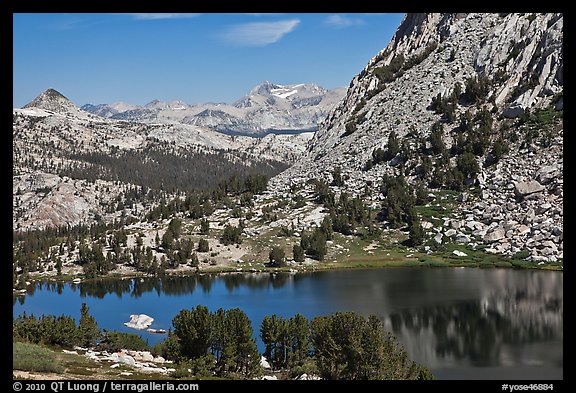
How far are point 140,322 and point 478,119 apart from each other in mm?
101883

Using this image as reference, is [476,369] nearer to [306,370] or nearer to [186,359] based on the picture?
[306,370]

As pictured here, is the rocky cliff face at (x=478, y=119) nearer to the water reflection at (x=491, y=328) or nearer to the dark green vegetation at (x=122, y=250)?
the water reflection at (x=491, y=328)

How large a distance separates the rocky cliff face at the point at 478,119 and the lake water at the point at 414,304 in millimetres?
21652

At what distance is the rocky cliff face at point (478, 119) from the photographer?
109938 mm

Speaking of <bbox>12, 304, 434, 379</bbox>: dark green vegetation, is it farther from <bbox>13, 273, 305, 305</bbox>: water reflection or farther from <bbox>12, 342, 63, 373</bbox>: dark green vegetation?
<bbox>13, 273, 305, 305</bbox>: water reflection

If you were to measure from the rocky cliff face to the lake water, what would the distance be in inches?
852

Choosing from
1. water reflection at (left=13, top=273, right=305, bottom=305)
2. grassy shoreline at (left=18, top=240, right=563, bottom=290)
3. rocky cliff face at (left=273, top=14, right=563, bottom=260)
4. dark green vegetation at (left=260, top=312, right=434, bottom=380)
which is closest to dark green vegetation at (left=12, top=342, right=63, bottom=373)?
dark green vegetation at (left=260, top=312, right=434, bottom=380)

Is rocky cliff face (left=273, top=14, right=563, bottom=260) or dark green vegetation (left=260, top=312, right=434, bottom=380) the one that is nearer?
dark green vegetation (left=260, top=312, right=434, bottom=380)

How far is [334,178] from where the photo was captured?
14325cm

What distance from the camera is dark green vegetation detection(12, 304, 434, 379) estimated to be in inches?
1486

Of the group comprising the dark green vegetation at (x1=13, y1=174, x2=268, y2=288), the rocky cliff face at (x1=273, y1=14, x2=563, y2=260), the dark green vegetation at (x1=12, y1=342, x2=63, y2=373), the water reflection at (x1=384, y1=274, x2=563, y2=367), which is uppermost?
the rocky cliff face at (x1=273, y1=14, x2=563, y2=260)

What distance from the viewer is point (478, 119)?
14025 centimetres

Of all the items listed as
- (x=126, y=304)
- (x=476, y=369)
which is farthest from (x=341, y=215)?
(x=476, y=369)

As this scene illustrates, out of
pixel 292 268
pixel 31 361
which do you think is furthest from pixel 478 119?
pixel 31 361
